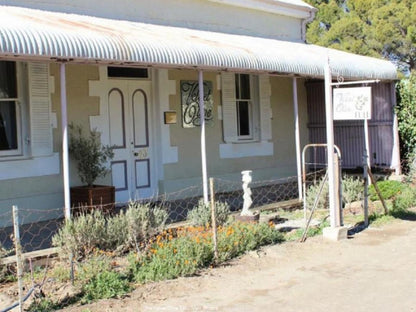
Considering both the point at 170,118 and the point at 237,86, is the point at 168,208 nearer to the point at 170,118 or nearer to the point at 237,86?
the point at 170,118

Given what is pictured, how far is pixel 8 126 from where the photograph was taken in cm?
923

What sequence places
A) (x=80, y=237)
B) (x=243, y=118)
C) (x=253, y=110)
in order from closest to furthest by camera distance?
(x=80, y=237) < (x=243, y=118) < (x=253, y=110)

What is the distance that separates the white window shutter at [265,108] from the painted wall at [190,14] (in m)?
1.18

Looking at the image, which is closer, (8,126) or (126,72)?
(8,126)

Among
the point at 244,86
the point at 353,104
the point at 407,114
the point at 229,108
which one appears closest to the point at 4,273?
the point at 353,104

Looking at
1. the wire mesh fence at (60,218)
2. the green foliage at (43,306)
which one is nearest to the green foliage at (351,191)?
the wire mesh fence at (60,218)

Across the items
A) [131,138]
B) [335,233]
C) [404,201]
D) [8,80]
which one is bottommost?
[335,233]

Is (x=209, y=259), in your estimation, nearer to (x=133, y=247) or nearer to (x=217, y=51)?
(x=133, y=247)

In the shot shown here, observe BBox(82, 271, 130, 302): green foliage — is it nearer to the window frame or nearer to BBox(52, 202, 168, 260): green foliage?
BBox(52, 202, 168, 260): green foliage

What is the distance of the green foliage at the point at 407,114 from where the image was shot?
1381cm

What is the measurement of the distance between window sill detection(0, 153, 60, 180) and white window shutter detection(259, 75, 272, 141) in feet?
17.8

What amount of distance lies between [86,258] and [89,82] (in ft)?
14.3

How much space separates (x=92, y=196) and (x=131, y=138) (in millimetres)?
1977

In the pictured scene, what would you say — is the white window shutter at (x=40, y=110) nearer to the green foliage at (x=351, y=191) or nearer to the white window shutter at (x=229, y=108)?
the white window shutter at (x=229, y=108)
